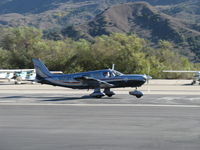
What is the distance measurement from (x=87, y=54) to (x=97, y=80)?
46969 mm

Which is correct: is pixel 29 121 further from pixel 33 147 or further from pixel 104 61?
pixel 104 61

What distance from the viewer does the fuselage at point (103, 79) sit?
25.6m

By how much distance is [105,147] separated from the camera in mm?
10305

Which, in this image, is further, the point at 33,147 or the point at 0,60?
the point at 0,60

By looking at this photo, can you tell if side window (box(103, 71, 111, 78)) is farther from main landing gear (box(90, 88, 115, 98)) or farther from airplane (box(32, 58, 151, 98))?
main landing gear (box(90, 88, 115, 98))

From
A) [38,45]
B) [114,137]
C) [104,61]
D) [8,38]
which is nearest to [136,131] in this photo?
[114,137]

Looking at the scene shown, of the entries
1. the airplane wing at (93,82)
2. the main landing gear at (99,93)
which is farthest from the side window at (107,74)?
the main landing gear at (99,93)

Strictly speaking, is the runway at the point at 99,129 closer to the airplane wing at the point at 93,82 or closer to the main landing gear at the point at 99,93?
the airplane wing at the point at 93,82

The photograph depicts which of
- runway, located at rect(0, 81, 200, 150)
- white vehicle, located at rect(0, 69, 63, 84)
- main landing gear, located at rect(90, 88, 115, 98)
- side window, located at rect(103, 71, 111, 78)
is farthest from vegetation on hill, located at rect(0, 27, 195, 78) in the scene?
runway, located at rect(0, 81, 200, 150)

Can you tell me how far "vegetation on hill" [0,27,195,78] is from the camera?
68688 millimetres

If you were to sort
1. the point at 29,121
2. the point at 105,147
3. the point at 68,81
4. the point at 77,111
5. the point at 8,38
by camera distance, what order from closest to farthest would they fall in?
the point at 105,147 < the point at 29,121 < the point at 77,111 < the point at 68,81 < the point at 8,38

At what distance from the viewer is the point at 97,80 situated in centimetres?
2544

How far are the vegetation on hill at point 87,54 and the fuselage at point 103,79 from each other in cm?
3894

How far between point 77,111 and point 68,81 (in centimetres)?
847
